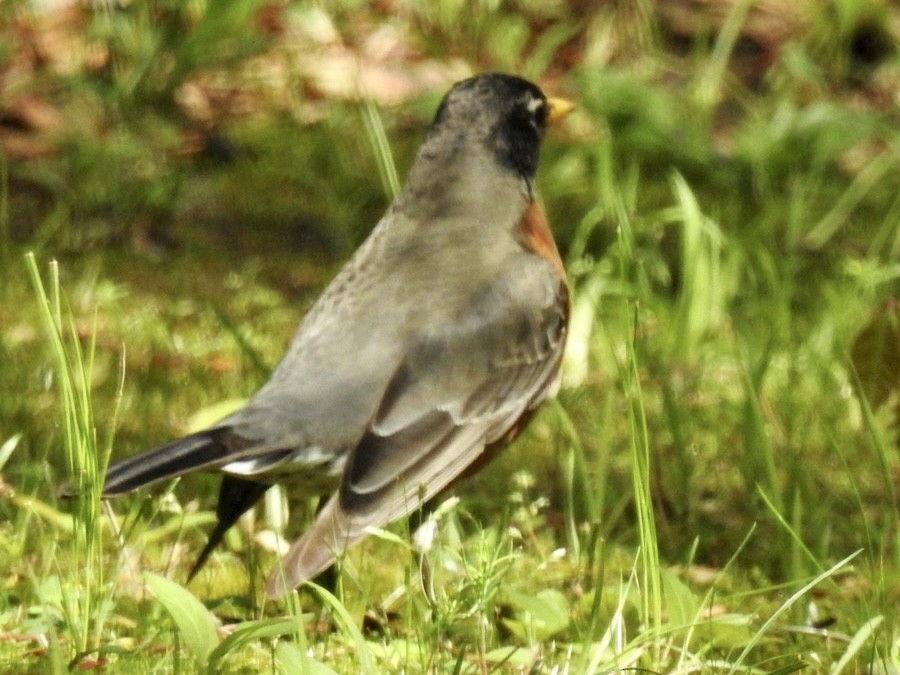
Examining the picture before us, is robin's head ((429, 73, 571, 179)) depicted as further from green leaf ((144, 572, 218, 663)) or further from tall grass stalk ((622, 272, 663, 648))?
green leaf ((144, 572, 218, 663))

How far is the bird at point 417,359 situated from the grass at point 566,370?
4.6 inches

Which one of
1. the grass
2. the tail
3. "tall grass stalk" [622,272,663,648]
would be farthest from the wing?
"tall grass stalk" [622,272,663,648]

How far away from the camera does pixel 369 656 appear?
257 cm

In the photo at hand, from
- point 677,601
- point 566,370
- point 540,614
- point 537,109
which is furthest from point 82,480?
point 566,370

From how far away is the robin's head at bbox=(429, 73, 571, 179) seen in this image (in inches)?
173

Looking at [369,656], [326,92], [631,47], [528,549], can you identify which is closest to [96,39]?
[326,92]

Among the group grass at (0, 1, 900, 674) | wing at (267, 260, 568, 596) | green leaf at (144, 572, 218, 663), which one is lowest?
grass at (0, 1, 900, 674)

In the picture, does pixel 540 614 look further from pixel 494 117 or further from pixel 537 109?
pixel 537 109

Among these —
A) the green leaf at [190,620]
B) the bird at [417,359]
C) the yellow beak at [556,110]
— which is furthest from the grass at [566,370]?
the yellow beak at [556,110]

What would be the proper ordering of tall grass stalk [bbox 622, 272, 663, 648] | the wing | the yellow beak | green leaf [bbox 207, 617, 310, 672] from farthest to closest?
the yellow beak, the wing, tall grass stalk [bbox 622, 272, 663, 648], green leaf [bbox 207, 617, 310, 672]

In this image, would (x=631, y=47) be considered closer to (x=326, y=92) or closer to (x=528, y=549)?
(x=326, y=92)

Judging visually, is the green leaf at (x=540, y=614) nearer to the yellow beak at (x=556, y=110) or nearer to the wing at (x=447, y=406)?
the wing at (x=447, y=406)

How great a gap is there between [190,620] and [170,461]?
498 mm

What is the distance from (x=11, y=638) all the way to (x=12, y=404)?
4.88ft
